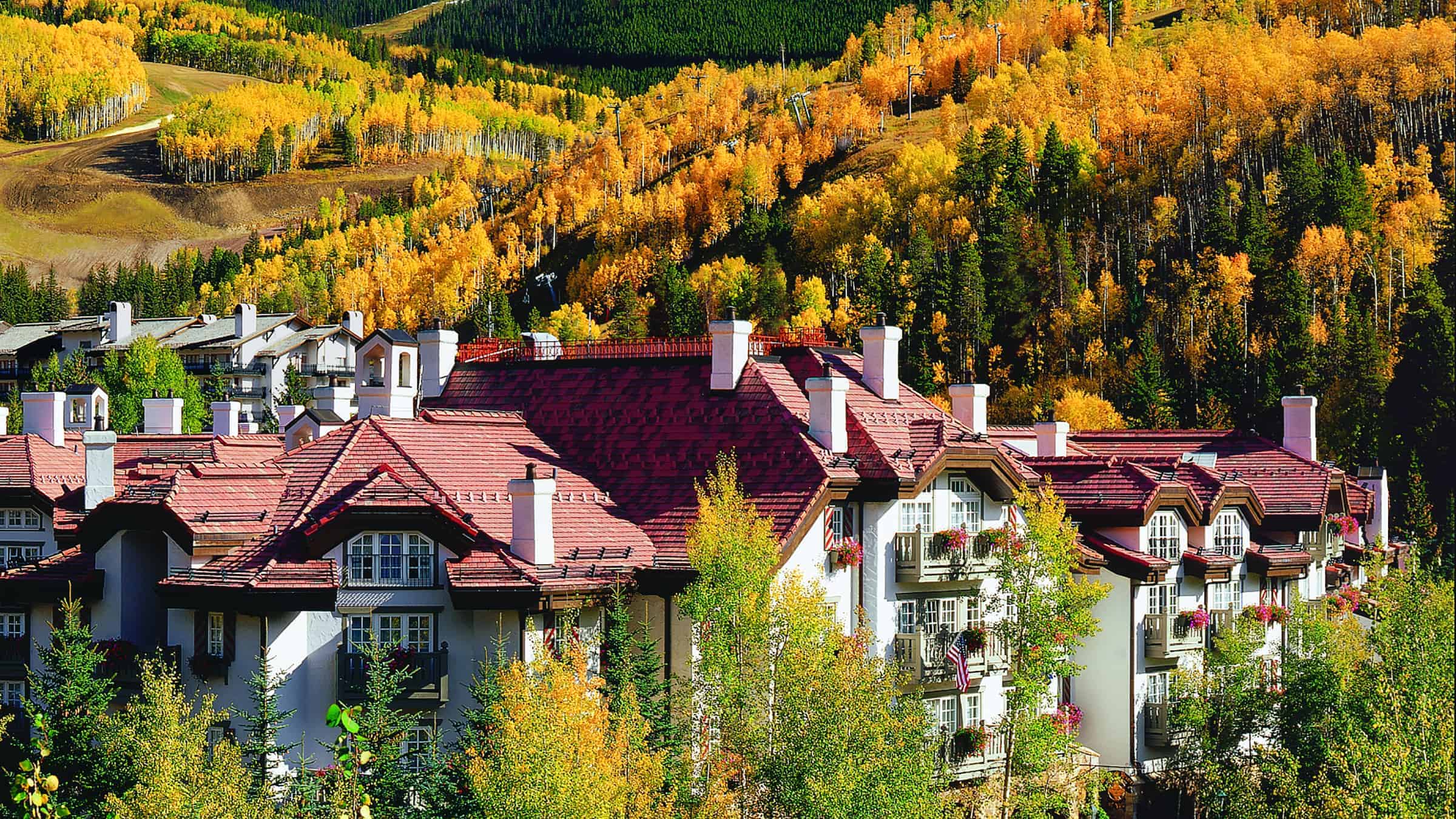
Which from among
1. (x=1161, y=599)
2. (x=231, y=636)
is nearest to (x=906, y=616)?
(x=1161, y=599)

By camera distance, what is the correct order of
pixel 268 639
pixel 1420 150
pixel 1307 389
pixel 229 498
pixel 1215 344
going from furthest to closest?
1. pixel 1420 150
2. pixel 1215 344
3. pixel 1307 389
4. pixel 229 498
5. pixel 268 639

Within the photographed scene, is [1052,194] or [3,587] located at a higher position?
[1052,194]

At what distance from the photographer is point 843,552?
137 ft

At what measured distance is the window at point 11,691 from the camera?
4397 cm

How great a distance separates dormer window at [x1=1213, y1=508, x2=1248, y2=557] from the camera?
5112 cm

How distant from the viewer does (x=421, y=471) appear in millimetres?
39219

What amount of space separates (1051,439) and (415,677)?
26689 millimetres

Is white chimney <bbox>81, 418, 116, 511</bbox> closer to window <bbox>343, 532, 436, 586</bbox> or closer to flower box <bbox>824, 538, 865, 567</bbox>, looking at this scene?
window <bbox>343, 532, 436, 586</bbox>


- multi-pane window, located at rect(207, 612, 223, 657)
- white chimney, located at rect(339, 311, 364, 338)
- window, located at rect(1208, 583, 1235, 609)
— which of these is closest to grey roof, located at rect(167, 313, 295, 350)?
white chimney, located at rect(339, 311, 364, 338)

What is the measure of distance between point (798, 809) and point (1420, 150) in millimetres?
134209

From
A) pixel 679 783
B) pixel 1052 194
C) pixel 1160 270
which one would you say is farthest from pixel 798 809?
pixel 1052 194

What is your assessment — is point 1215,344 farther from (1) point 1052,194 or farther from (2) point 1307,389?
(1) point 1052,194

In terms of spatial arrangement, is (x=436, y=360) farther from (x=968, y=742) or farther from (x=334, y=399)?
(x=968, y=742)

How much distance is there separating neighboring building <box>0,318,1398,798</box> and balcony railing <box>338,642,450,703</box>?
2.1 inches
